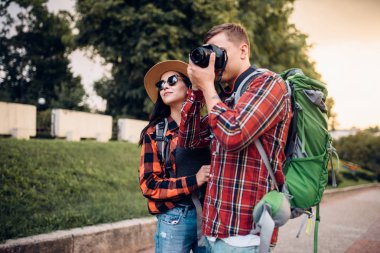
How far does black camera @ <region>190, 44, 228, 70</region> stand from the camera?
1.55 meters

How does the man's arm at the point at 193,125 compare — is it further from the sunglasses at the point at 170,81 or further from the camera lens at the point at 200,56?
the sunglasses at the point at 170,81

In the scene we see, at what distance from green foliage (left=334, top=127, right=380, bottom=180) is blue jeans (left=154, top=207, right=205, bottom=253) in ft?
91.1

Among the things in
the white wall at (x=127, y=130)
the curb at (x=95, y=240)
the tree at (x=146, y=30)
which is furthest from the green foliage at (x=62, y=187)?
the tree at (x=146, y=30)

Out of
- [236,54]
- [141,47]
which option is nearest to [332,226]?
[236,54]

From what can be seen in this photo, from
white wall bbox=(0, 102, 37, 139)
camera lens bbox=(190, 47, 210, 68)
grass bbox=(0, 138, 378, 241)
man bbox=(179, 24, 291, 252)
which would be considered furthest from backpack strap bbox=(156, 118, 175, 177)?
white wall bbox=(0, 102, 37, 139)

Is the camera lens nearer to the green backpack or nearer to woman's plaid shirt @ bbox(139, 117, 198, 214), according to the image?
the green backpack

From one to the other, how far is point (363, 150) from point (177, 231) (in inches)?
1147

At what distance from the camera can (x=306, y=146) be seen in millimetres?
1631

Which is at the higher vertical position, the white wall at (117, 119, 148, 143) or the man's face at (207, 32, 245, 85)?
the man's face at (207, 32, 245, 85)

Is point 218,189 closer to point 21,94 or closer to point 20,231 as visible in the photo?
point 20,231

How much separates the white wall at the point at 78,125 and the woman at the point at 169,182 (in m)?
8.98

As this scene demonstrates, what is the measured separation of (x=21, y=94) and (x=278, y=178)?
3412 centimetres

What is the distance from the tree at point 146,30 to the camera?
14.8 metres

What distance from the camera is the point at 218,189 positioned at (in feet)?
5.29
